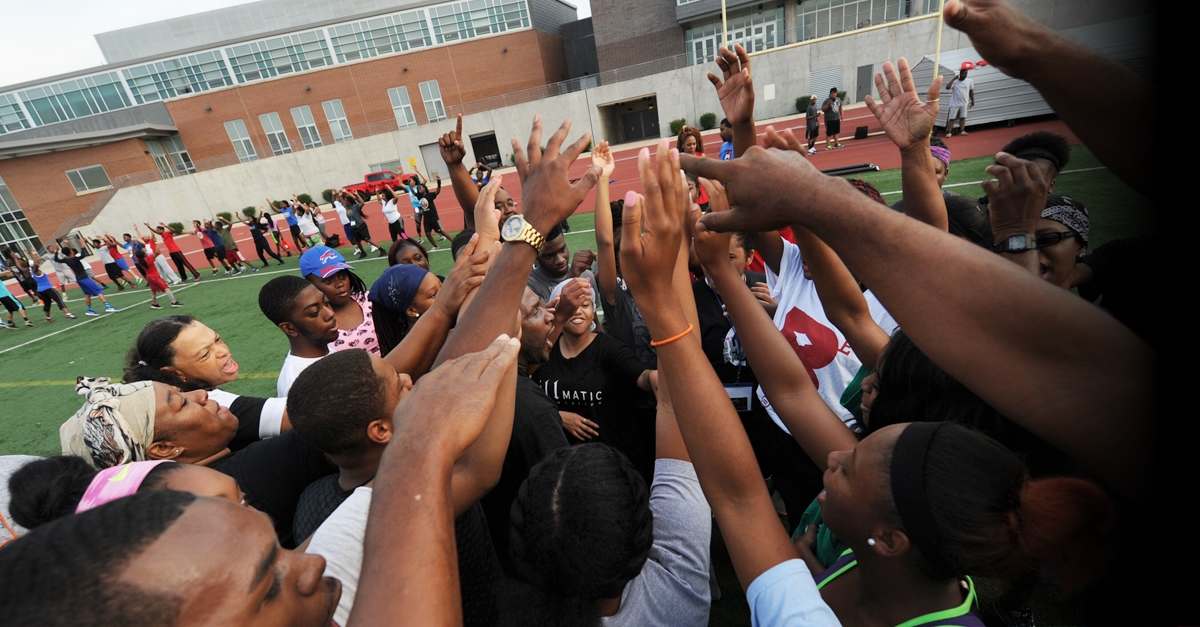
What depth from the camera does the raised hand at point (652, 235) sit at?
127 centimetres

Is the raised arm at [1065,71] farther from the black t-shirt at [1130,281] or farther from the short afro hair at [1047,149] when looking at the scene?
the short afro hair at [1047,149]

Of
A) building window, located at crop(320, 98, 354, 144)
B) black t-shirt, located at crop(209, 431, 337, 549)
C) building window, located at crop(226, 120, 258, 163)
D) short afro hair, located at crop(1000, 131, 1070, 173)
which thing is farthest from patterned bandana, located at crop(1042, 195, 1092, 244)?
building window, located at crop(226, 120, 258, 163)

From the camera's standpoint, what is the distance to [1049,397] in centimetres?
75

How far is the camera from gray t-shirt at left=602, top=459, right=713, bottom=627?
1.28 m

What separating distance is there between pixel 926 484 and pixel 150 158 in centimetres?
4666

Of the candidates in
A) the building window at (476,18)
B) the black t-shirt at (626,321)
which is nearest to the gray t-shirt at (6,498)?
the black t-shirt at (626,321)

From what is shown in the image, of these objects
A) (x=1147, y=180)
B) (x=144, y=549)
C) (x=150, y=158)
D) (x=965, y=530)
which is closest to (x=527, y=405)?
(x=144, y=549)

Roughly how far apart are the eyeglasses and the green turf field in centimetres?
161

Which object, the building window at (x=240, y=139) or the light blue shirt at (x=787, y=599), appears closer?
the light blue shirt at (x=787, y=599)

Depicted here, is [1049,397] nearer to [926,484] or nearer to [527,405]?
[926,484]

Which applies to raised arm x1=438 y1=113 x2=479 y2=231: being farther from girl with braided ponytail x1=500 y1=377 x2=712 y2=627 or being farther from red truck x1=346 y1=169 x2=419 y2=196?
red truck x1=346 y1=169 x2=419 y2=196

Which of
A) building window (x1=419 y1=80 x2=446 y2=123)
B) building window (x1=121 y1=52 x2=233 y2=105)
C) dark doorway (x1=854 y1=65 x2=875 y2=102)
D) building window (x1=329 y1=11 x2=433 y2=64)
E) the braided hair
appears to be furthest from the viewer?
building window (x1=419 y1=80 x2=446 y2=123)

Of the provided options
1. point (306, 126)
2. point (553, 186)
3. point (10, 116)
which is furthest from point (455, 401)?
point (10, 116)

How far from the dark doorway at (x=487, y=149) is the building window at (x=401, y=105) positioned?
7207mm
